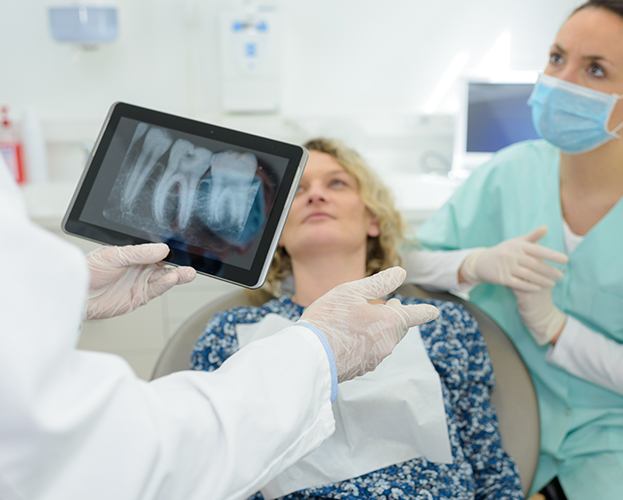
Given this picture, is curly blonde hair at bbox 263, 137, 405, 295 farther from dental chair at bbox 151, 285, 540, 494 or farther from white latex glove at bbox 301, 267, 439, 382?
white latex glove at bbox 301, 267, 439, 382

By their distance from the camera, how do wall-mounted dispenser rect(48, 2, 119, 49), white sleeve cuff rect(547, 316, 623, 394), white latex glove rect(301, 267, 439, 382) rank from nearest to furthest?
1. white latex glove rect(301, 267, 439, 382)
2. white sleeve cuff rect(547, 316, 623, 394)
3. wall-mounted dispenser rect(48, 2, 119, 49)

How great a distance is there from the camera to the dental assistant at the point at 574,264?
1.43 m

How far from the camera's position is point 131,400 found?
0.70 meters

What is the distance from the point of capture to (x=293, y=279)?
1.75 metres

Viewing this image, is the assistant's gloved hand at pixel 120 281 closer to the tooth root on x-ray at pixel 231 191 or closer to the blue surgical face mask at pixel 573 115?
the tooth root on x-ray at pixel 231 191

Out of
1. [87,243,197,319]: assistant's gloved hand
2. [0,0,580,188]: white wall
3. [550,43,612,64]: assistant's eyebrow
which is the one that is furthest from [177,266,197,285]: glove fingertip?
[0,0,580,188]: white wall

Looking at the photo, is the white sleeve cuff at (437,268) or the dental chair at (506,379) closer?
the dental chair at (506,379)

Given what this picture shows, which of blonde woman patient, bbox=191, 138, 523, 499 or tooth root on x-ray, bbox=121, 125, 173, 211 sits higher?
tooth root on x-ray, bbox=121, 125, 173, 211

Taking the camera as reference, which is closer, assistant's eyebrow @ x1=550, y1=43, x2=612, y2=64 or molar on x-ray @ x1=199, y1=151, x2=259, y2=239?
molar on x-ray @ x1=199, y1=151, x2=259, y2=239

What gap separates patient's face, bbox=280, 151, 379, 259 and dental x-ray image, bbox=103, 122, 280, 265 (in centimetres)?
44

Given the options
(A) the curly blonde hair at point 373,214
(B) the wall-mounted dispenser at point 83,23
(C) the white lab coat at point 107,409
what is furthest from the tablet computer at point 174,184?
(B) the wall-mounted dispenser at point 83,23

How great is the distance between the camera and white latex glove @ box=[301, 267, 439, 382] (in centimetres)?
96

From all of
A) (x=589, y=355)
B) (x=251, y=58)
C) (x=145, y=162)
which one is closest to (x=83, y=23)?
(x=251, y=58)

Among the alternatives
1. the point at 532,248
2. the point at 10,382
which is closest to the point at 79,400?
the point at 10,382
